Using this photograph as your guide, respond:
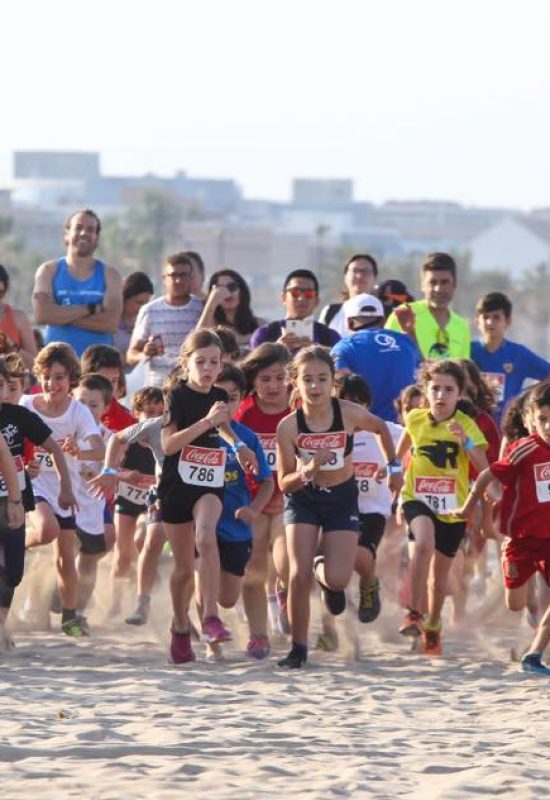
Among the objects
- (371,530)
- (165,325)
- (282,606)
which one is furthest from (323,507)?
(165,325)

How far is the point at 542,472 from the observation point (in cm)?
1056

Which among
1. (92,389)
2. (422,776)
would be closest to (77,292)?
(92,389)

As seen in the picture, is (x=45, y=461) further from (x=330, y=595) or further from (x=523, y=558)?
(x=523, y=558)

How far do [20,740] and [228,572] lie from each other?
8.74 ft

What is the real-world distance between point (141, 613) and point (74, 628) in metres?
0.37

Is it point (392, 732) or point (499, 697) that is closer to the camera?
point (392, 732)

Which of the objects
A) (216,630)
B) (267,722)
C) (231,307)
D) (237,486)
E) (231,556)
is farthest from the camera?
(231,307)

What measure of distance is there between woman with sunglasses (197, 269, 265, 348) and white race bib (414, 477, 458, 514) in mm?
2366

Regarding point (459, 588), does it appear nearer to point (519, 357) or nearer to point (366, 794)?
point (519, 357)

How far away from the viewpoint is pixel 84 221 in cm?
1350

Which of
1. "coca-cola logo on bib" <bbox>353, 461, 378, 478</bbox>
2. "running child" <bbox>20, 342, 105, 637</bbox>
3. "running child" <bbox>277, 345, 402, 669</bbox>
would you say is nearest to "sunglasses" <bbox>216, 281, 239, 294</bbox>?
"running child" <bbox>20, 342, 105, 637</bbox>

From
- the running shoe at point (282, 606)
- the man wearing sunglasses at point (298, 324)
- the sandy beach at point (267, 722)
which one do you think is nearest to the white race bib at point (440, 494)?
the sandy beach at point (267, 722)

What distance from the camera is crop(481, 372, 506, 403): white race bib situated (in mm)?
13398

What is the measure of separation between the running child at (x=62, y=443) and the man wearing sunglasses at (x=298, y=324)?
4.65ft
